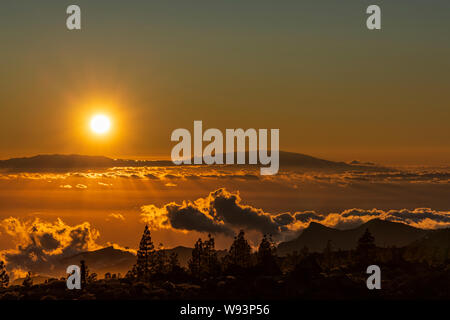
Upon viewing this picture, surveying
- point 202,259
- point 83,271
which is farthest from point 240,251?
point 83,271

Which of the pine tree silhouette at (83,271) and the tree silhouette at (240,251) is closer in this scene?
the pine tree silhouette at (83,271)

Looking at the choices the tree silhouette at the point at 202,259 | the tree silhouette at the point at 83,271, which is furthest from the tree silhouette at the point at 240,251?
the tree silhouette at the point at 83,271

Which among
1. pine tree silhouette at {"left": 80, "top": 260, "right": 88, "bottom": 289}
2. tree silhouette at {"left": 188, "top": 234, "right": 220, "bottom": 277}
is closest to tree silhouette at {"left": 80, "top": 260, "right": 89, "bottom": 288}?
pine tree silhouette at {"left": 80, "top": 260, "right": 88, "bottom": 289}

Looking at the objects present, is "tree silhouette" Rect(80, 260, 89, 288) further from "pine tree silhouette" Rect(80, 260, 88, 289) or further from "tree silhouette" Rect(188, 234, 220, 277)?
"tree silhouette" Rect(188, 234, 220, 277)

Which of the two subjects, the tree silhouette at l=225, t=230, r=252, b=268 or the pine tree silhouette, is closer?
the pine tree silhouette

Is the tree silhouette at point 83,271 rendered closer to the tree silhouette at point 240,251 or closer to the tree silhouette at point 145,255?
the tree silhouette at point 145,255

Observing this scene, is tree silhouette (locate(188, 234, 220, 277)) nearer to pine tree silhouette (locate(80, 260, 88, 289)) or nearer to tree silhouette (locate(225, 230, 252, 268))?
tree silhouette (locate(225, 230, 252, 268))

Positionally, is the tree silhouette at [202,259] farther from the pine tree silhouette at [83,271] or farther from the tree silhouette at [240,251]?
the pine tree silhouette at [83,271]

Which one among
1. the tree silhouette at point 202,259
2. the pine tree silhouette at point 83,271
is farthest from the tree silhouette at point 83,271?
the tree silhouette at point 202,259

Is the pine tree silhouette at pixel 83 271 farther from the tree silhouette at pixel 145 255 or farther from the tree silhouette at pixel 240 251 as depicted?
the tree silhouette at pixel 240 251

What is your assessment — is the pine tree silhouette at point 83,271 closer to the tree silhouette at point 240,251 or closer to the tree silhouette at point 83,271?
the tree silhouette at point 83,271

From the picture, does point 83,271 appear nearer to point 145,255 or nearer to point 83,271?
point 83,271

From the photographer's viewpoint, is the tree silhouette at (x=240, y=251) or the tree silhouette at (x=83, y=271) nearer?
the tree silhouette at (x=83, y=271)
